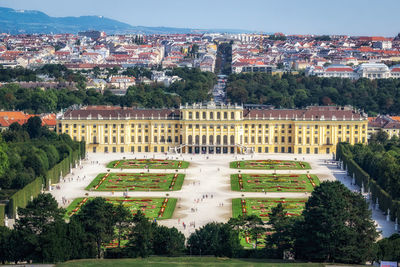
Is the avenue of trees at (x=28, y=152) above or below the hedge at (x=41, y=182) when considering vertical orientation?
above

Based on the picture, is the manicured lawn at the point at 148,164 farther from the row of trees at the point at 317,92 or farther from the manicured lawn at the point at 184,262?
the manicured lawn at the point at 184,262

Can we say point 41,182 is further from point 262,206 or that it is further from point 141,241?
point 141,241

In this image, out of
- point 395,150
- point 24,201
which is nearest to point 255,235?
point 24,201

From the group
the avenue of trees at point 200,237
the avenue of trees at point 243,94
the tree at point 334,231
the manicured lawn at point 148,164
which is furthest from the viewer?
the avenue of trees at point 243,94

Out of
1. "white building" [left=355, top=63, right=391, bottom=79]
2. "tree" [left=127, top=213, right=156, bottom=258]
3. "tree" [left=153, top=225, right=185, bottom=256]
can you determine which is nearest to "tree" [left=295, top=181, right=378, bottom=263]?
"tree" [left=153, top=225, right=185, bottom=256]

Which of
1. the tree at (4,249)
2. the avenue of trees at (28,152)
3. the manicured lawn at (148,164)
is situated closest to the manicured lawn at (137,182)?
the manicured lawn at (148,164)

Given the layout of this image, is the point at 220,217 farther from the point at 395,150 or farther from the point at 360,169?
the point at 395,150
